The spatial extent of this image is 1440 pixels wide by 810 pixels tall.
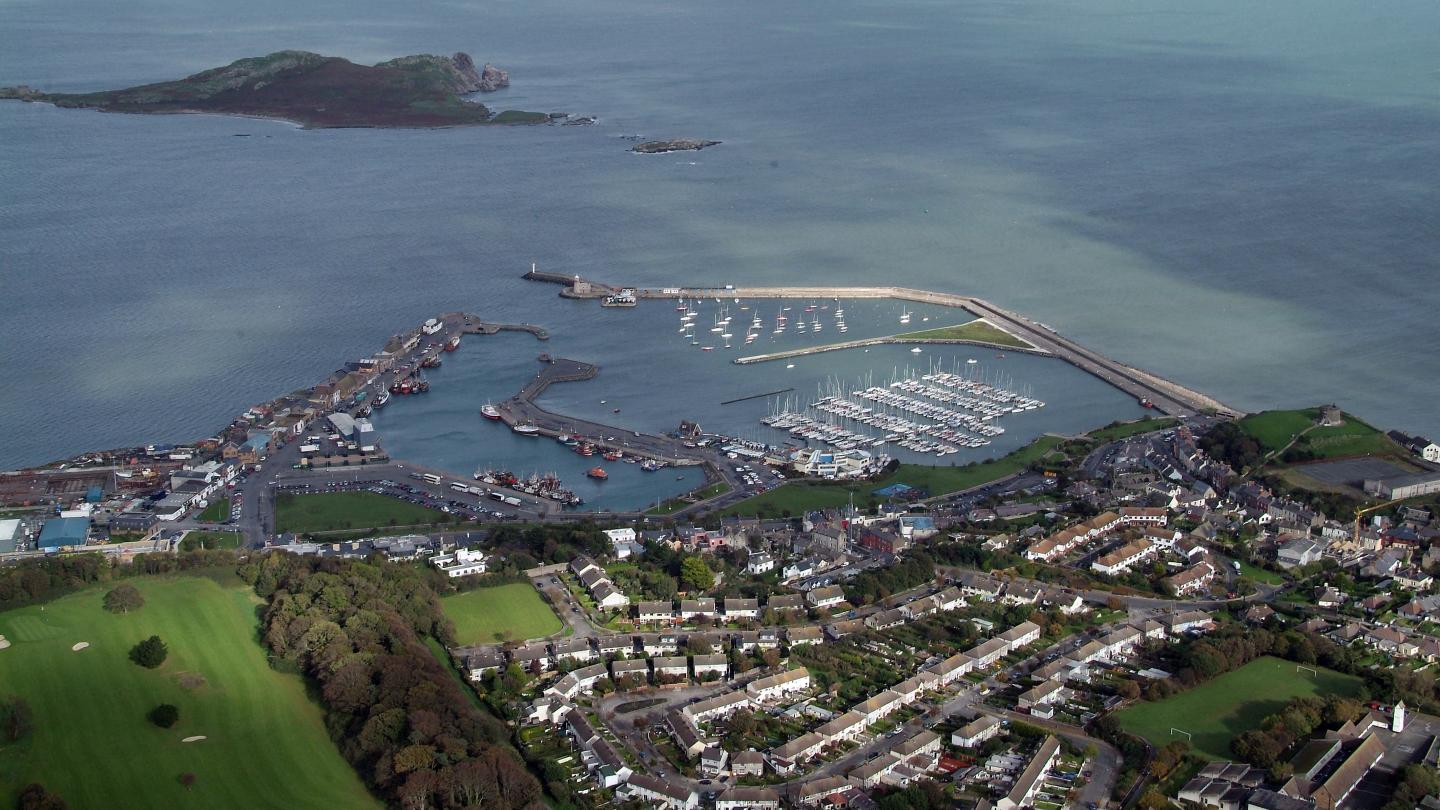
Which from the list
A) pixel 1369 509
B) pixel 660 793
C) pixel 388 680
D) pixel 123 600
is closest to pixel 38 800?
pixel 388 680

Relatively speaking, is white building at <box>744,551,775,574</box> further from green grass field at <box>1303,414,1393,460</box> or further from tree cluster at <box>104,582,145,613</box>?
green grass field at <box>1303,414,1393,460</box>

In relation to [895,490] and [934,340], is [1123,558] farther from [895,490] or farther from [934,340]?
[934,340]

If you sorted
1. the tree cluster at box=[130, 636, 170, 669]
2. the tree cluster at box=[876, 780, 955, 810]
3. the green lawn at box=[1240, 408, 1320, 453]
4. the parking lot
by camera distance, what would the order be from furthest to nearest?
the green lawn at box=[1240, 408, 1320, 453] → the parking lot → the tree cluster at box=[130, 636, 170, 669] → the tree cluster at box=[876, 780, 955, 810]

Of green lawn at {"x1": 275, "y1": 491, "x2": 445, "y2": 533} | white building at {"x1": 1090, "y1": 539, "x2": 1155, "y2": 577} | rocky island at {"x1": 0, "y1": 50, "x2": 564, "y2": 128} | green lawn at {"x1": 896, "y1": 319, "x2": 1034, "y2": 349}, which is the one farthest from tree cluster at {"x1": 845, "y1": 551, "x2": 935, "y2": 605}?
rocky island at {"x1": 0, "y1": 50, "x2": 564, "y2": 128}

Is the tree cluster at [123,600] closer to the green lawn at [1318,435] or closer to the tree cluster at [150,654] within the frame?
the tree cluster at [150,654]

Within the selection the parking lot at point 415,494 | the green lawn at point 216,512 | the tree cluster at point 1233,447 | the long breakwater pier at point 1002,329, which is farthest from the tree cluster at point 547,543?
the tree cluster at point 1233,447
